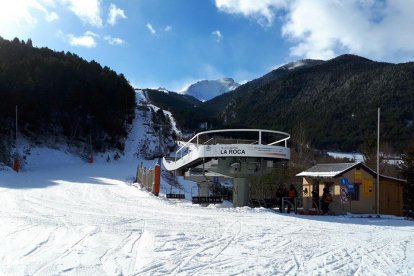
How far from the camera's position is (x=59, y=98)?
54094 millimetres

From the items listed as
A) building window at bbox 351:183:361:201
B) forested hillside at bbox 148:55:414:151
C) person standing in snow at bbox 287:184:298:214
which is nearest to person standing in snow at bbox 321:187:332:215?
person standing in snow at bbox 287:184:298:214

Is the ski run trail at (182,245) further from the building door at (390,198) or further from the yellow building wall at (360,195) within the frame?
the building door at (390,198)

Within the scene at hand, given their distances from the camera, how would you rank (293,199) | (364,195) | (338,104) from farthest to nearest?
1. (338,104)
2. (364,195)
3. (293,199)

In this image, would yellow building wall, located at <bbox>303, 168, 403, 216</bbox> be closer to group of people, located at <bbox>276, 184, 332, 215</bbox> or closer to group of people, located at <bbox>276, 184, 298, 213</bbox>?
group of people, located at <bbox>276, 184, 332, 215</bbox>

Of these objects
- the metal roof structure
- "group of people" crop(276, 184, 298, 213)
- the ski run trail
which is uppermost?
the metal roof structure

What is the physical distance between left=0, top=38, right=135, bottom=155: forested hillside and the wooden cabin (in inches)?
1330

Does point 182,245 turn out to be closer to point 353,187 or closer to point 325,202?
point 325,202

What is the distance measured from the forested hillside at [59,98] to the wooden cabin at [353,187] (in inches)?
1330

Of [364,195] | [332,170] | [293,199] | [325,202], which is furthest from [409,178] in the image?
[293,199]

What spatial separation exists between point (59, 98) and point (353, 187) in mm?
40854

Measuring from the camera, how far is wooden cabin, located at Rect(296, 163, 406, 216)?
72.8 ft

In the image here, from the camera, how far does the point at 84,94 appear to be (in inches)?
2260

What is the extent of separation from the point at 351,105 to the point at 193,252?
8431 centimetres

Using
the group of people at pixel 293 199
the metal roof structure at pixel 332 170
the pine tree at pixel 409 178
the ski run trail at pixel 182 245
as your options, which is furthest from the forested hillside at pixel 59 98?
the pine tree at pixel 409 178
